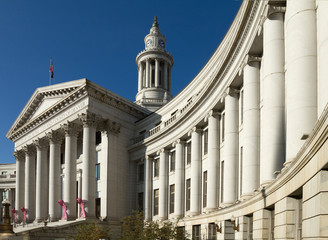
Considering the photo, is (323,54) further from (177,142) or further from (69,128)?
(69,128)

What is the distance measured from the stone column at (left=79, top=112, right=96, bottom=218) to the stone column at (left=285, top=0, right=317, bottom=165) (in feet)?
121

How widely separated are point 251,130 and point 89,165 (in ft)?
98.0

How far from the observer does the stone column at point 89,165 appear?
49.8 m

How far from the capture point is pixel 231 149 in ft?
102

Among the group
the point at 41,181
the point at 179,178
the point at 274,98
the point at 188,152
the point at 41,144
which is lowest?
the point at 41,181

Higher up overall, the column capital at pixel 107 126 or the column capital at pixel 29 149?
the column capital at pixel 107 126

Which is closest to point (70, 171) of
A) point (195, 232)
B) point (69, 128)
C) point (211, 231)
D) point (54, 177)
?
point (54, 177)

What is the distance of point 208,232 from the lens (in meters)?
34.4

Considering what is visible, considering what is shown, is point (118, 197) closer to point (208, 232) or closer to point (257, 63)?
point (208, 232)

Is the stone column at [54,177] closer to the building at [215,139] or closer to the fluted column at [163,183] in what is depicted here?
the building at [215,139]

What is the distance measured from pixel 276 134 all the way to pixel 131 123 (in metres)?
39.0

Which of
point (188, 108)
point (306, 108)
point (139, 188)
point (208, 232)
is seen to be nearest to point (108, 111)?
point (139, 188)

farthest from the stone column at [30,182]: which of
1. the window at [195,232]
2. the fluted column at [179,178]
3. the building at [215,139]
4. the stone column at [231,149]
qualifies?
the stone column at [231,149]

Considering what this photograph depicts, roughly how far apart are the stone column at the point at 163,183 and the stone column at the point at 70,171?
480 inches
